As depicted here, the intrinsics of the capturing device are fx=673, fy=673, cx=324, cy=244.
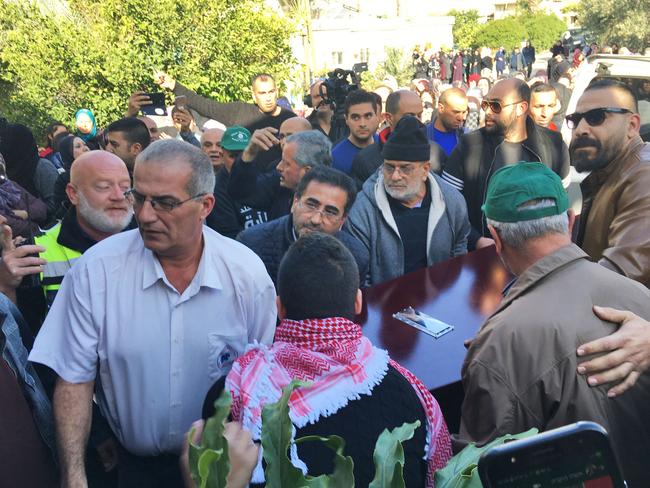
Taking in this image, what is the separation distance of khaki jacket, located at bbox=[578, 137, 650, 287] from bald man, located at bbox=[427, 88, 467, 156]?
2983mm

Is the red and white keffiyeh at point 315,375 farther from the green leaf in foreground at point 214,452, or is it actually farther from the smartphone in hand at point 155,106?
the smartphone in hand at point 155,106

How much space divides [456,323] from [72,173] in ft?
6.21

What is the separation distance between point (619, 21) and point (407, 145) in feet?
72.2

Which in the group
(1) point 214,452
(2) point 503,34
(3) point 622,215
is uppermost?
(1) point 214,452

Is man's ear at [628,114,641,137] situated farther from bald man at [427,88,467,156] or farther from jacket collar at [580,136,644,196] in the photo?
bald man at [427,88,467,156]

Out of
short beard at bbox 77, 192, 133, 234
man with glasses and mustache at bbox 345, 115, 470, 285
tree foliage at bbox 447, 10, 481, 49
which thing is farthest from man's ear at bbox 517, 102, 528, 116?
tree foliage at bbox 447, 10, 481, 49

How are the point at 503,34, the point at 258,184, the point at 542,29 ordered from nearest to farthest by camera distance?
the point at 258,184 → the point at 503,34 → the point at 542,29

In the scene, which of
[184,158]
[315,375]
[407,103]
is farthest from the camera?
[407,103]

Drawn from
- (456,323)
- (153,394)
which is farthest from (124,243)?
(456,323)

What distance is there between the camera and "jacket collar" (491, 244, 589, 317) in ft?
6.73

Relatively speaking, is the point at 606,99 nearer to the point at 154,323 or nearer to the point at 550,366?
the point at 550,366

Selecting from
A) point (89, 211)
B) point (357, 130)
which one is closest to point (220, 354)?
point (89, 211)

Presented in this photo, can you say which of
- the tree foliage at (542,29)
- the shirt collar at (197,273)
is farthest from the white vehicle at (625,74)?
the tree foliage at (542,29)

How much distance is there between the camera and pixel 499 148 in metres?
4.71
